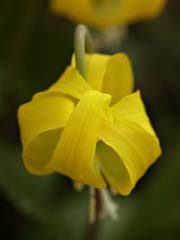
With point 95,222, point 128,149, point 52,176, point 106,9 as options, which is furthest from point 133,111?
point 52,176

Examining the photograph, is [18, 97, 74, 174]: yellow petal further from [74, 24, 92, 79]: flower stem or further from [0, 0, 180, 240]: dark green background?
[0, 0, 180, 240]: dark green background

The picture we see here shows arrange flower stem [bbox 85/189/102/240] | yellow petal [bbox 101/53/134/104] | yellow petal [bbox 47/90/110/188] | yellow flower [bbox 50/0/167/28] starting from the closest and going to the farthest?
yellow petal [bbox 47/90/110/188], yellow petal [bbox 101/53/134/104], flower stem [bbox 85/189/102/240], yellow flower [bbox 50/0/167/28]

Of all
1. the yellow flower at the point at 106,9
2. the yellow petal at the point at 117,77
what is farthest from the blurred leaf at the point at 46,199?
the yellow petal at the point at 117,77

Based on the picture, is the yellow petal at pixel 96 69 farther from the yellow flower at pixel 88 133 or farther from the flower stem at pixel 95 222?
the flower stem at pixel 95 222

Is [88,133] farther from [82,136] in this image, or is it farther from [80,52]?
[80,52]

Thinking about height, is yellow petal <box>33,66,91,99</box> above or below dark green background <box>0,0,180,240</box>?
above

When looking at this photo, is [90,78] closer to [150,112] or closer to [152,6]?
[152,6]

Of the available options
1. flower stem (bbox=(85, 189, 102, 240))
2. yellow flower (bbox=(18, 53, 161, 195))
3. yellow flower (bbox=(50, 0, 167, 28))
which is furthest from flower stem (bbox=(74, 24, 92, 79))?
yellow flower (bbox=(50, 0, 167, 28))
